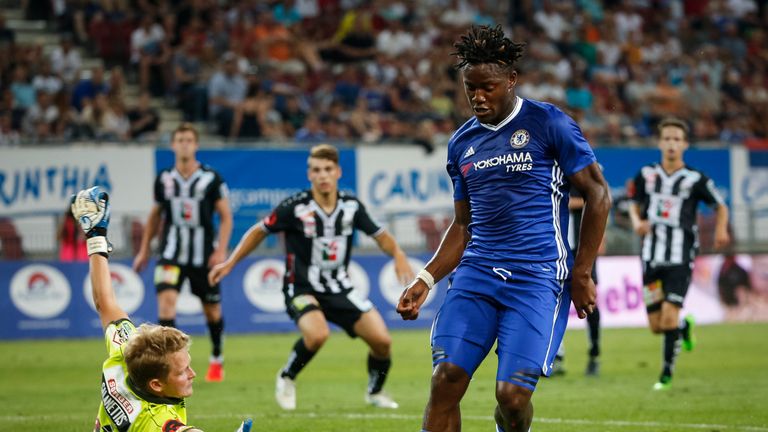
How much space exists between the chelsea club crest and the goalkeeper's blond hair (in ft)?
7.12

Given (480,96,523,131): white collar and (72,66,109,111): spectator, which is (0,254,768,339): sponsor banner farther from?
(480,96,523,131): white collar

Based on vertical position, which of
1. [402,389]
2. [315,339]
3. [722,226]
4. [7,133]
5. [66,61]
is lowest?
[402,389]

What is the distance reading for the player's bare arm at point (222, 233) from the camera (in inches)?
518

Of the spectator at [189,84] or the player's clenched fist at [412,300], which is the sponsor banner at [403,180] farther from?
the player's clenched fist at [412,300]

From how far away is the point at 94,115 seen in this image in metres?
21.1

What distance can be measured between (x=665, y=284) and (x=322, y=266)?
12.8 feet

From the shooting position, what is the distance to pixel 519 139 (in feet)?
21.6

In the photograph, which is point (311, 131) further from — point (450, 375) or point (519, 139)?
point (450, 375)

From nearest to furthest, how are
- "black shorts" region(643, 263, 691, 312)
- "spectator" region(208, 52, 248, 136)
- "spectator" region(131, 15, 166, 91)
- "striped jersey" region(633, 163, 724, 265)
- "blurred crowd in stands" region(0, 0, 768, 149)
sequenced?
1. "black shorts" region(643, 263, 691, 312)
2. "striped jersey" region(633, 163, 724, 265)
3. "blurred crowd in stands" region(0, 0, 768, 149)
4. "spectator" region(208, 52, 248, 136)
5. "spectator" region(131, 15, 166, 91)

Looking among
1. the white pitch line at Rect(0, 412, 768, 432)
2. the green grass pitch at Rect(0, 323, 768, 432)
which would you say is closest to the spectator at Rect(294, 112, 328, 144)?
the green grass pitch at Rect(0, 323, 768, 432)

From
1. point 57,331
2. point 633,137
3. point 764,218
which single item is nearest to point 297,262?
point 57,331

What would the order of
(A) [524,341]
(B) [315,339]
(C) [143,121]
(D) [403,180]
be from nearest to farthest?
1. (A) [524,341]
2. (B) [315,339]
3. (C) [143,121]
4. (D) [403,180]

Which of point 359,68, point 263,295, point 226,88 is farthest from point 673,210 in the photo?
point 359,68

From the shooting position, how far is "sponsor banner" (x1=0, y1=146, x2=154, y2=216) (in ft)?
65.4
